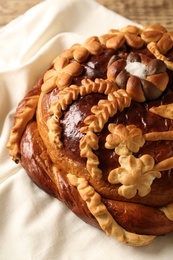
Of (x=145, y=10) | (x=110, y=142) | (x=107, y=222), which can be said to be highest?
(x=110, y=142)

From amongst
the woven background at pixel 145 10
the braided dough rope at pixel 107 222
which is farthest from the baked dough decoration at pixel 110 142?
the woven background at pixel 145 10

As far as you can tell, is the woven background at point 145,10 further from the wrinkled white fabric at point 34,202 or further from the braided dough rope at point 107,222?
the braided dough rope at point 107,222

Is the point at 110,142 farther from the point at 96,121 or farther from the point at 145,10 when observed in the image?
the point at 145,10

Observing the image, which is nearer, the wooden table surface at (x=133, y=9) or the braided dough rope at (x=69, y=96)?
the braided dough rope at (x=69, y=96)

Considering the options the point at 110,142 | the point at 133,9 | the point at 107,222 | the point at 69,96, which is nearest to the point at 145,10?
the point at 133,9

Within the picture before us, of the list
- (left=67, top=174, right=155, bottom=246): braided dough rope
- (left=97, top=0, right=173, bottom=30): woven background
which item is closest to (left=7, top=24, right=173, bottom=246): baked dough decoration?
(left=67, top=174, right=155, bottom=246): braided dough rope

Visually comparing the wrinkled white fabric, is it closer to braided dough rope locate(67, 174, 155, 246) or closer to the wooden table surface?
braided dough rope locate(67, 174, 155, 246)
